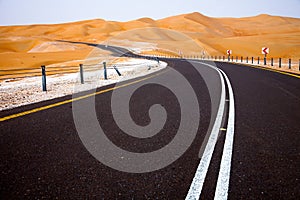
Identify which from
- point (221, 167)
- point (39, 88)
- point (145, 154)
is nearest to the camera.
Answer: point (221, 167)

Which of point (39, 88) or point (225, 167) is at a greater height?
point (39, 88)

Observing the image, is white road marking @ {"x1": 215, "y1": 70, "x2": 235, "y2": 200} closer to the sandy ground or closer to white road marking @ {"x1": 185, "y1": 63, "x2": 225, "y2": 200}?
white road marking @ {"x1": 185, "y1": 63, "x2": 225, "y2": 200}

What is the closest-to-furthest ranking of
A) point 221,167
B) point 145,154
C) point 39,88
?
point 221,167 < point 145,154 < point 39,88

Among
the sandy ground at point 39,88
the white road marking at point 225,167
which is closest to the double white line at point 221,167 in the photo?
the white road marking at point 225,167

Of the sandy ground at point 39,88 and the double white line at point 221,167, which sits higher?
the sandy ground at point 39,88

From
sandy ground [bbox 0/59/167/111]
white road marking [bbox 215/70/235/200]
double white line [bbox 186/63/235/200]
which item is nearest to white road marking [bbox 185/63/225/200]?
double white line [bbox 186/63/235/200]

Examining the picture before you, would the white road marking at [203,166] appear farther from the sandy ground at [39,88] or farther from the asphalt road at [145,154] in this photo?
the sandy ground at [39,88]

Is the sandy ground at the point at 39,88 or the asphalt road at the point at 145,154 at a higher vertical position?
the sandy ground at the point at 39,88

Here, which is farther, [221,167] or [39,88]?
[39,88]

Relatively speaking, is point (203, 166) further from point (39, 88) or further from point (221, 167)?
point (39, 88)

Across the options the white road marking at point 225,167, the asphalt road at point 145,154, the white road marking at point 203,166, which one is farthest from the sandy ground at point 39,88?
the white road marking at point 225,167

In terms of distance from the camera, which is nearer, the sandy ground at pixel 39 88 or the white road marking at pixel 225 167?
the white road marking at pixel 225 167

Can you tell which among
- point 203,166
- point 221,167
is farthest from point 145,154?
point 221,167

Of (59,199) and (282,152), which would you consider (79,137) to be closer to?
(59,199)
